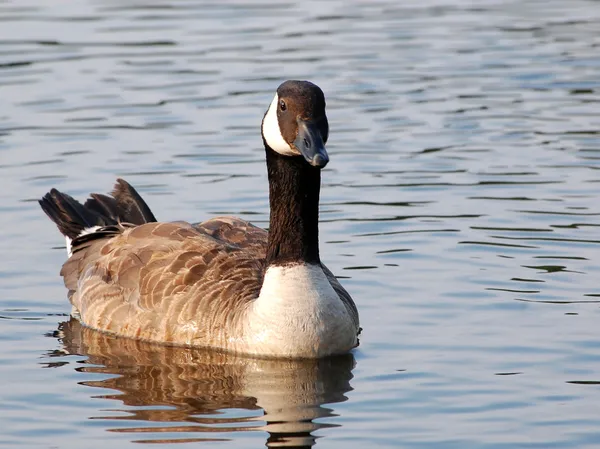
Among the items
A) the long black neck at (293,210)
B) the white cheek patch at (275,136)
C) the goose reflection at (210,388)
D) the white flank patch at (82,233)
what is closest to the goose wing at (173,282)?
the goose reflection at (210,388)

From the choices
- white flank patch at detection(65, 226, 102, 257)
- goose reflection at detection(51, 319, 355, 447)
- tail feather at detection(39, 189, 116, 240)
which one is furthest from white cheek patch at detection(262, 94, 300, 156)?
tail feather at detection(39, 189, 116, 240)

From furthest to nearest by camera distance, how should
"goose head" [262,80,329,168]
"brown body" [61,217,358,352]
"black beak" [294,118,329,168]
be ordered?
1. "brown body" [61,217,358,352]
2. "goose head" [262,80,329,168]
3. "black beak" [294,118,329,168]

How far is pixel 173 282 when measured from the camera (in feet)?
43.3

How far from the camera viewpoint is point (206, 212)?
667 inches

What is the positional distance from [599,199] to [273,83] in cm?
740

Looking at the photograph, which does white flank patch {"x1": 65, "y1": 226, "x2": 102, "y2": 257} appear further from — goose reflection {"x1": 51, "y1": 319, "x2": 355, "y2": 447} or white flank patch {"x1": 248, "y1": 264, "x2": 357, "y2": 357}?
white flank patch {"x1": 248, "y1": 264, "x2": 357, "y2": 357}

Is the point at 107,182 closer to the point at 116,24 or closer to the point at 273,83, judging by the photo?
the point at 273,83

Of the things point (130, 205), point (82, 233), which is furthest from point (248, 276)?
point (82, 233)

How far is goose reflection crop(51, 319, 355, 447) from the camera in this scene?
35.1 ft

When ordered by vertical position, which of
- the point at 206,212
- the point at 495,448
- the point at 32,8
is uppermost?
the point at 32,8

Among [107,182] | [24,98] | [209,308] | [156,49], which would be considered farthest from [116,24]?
[209,308]

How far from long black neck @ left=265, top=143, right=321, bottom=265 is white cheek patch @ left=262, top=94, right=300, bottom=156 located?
0.13 meters

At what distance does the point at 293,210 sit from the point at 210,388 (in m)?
1.93

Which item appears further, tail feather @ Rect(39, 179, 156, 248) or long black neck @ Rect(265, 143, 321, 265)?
tail feather @ Rect(39, 179, 156, 248)
